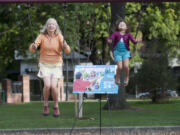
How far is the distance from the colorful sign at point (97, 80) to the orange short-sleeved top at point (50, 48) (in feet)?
8.80

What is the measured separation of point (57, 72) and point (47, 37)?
2.47 feet

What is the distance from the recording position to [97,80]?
1180 cm

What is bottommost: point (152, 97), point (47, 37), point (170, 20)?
point (152, 97)

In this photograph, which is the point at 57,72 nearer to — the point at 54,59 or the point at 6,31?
the point at 54,59

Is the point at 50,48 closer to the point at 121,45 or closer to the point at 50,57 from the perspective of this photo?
the point at 50,57

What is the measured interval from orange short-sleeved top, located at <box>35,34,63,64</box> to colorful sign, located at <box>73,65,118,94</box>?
268 cm

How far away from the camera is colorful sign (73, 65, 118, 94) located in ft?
37.9

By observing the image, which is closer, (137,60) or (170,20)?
(170,20)

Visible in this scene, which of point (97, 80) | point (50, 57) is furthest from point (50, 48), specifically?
point (97, 80)

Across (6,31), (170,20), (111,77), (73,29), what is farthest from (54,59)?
(170,20)

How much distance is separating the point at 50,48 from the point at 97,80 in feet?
10.0

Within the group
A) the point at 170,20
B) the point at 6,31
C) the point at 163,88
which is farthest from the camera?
the point at 170,20

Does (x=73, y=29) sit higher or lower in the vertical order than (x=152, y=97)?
higher

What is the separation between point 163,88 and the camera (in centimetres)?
2511
